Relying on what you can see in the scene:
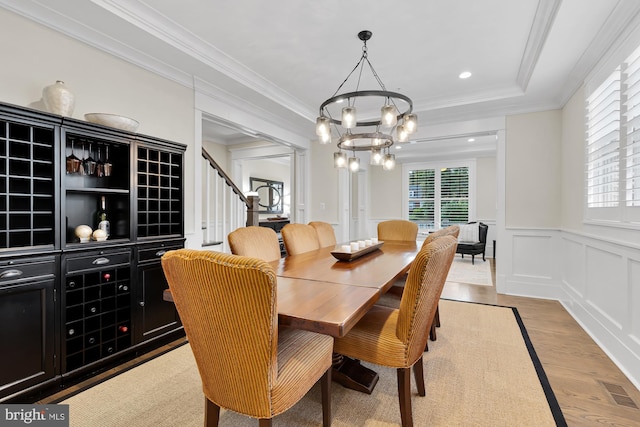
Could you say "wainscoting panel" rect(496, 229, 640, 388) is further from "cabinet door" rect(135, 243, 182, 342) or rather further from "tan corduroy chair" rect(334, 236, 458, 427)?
"cabinet door" rect(135, 243, 182, 342)

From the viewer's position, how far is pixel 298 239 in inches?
113

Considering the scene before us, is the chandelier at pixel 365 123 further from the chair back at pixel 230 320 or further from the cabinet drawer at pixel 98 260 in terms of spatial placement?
the cabinet drawer at pixel 98 260

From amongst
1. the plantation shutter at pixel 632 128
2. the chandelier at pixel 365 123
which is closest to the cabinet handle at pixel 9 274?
the chandelier at pixel 365 123

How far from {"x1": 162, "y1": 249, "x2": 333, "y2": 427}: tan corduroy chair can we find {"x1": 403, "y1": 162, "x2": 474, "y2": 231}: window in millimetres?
7138

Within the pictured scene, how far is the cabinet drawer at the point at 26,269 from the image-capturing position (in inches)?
65.0

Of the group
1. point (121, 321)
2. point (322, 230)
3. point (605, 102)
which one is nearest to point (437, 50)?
point (605, 102)

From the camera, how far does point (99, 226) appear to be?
2.28 m

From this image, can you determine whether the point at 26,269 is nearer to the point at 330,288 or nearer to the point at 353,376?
the point at 330,288

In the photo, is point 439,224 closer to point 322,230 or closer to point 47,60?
point 322,230

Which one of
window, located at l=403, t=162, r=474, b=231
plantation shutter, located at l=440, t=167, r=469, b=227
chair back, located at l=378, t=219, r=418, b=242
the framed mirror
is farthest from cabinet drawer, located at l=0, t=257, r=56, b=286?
plantation shutter, located at l=440, t=167, r=469, b=227

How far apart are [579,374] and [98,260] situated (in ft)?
11.2

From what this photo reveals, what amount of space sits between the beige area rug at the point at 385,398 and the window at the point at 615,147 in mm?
1356

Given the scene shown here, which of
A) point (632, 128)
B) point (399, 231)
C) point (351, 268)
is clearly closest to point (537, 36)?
point (632, 128)

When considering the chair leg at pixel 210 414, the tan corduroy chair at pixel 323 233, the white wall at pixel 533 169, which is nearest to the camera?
the chair leg at pixel 210 414
